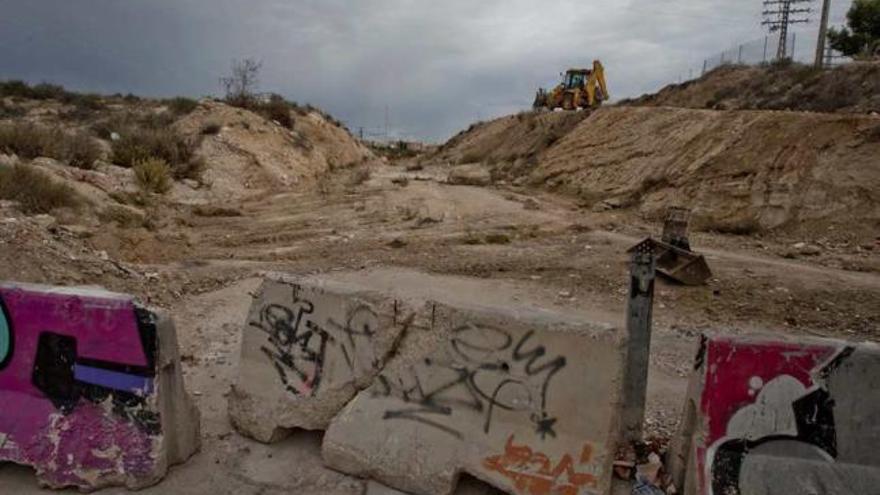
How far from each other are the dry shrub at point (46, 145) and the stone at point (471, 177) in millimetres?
11565

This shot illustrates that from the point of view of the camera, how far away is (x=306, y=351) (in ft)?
14.1

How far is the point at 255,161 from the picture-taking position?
72.8 ft

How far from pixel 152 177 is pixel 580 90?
23651 millimetres

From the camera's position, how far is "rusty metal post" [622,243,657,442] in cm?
416

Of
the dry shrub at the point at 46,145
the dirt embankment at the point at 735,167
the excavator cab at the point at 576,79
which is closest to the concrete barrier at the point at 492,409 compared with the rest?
the dirt embankment at the point at 735,167

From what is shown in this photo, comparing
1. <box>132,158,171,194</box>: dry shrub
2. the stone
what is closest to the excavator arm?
the stone

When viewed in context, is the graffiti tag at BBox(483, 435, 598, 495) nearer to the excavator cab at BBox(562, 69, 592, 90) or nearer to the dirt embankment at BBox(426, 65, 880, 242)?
the dirt embankment at BBox(426, 65, 880, 242)

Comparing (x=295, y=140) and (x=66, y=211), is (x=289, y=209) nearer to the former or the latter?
(x=66, y=211)

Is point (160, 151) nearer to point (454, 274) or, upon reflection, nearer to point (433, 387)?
point (454, 274)

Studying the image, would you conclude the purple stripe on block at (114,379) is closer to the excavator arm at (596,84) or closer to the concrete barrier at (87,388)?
the concrete barrier at (87,388)

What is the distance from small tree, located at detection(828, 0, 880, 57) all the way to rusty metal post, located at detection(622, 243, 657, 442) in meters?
40.5

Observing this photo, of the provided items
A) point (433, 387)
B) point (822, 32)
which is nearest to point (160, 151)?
point (433, 387)

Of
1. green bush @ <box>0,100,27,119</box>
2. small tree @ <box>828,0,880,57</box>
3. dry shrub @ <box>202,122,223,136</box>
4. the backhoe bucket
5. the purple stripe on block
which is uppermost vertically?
small tree @ <box>828,0,880,57</box>

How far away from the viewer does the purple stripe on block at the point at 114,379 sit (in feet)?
12.7
